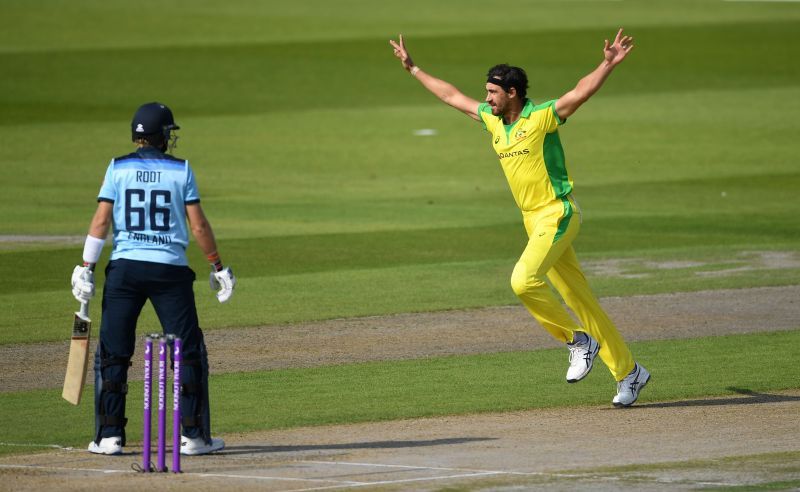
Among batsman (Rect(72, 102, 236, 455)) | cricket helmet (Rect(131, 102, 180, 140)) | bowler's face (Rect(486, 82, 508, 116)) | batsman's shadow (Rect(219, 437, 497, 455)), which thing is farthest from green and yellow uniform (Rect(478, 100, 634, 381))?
cricket helmet (Rect(131, 102, 180, 140))

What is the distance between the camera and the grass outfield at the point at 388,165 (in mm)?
12867

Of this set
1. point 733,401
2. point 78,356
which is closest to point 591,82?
point 733,401

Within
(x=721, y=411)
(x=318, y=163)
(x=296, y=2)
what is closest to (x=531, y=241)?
(x=721, y=411)

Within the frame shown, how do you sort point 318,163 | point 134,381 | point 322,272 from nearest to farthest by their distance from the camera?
point 134,381 < point 322,272 < point 318,163

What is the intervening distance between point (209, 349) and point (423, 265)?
580cm

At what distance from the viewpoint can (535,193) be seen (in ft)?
37.3

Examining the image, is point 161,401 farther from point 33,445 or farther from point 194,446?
point 33,445

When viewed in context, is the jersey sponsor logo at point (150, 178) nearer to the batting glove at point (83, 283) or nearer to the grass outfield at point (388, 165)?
the batting glove at point (83, 283)

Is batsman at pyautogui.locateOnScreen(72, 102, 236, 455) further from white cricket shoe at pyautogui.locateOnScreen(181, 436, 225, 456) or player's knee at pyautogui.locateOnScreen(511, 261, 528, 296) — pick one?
player's knee at pyautogui.locateOnScreen(511, 261, 528, 296)

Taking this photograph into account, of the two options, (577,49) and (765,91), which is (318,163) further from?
(577,49)

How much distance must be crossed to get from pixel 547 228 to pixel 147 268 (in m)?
3.14

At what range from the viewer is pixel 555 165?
11.3 m

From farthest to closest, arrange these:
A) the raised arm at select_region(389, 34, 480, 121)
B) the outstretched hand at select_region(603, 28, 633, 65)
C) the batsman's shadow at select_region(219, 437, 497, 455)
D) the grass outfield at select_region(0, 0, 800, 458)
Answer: the grass outfield at select_region(0, 0, 800, 458) < the raised arm at select_region(389, 34, 480, 121) < the outstretched hand at select_region(603, 28, 633, 65) < the batsman's shadow at select_region(219, 437, 497, 455)

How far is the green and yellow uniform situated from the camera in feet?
36.7
